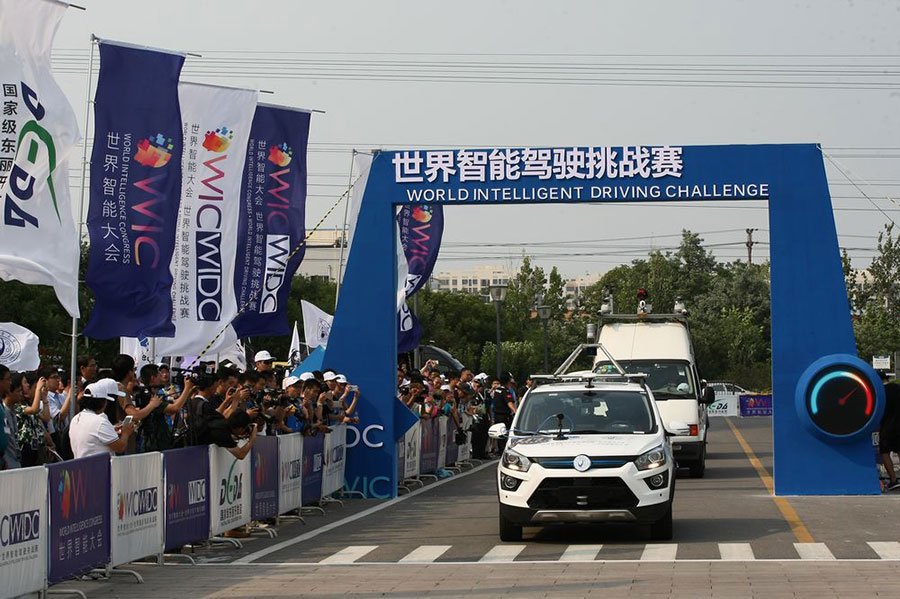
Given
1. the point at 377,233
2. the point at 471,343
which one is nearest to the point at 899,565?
the point at 377,233

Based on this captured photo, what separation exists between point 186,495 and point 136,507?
119 centimetres

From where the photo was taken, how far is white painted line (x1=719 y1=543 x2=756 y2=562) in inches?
522

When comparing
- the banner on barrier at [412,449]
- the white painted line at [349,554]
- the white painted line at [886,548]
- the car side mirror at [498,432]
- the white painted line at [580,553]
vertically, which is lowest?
the white painted line at [349,554]

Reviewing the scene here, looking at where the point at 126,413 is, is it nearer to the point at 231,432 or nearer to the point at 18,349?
the point at 231,432

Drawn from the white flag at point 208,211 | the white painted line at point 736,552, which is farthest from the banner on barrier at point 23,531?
the white flag at point 208,211

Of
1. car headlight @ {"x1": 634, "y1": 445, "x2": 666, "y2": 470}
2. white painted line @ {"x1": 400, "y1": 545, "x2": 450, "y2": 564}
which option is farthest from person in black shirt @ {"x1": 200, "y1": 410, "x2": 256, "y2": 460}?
car headlight @ {"x1": 634, "y1": 445, "x2": 666, "y2": 470}

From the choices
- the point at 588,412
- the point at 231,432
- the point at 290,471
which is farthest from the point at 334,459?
the point at 231,432

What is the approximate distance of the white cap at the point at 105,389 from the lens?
1257cm

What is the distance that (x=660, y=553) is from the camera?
45.3 ft

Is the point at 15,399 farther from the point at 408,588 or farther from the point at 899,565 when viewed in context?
the point at 899,565

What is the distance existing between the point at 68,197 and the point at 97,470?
174 inches

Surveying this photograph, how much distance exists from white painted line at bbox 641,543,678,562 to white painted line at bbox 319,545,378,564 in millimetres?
2834

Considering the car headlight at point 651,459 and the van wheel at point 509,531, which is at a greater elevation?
the car headlight at point 651,459

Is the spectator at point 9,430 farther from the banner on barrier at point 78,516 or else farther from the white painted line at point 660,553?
the white painted line at point 660,553
